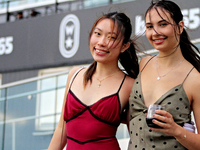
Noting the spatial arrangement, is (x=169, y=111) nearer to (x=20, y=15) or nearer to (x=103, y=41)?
(x=103, y=41)

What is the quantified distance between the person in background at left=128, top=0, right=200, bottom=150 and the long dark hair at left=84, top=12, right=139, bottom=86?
270 mm

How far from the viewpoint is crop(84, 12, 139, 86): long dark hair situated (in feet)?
7.53

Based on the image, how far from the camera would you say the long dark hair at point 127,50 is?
2295 mm

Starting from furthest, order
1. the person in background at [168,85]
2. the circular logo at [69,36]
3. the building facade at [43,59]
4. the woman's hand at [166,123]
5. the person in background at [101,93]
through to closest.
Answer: the circular logo at [69,36] → the building facade at [43,59] → the person in background at [101,93] → the person in background at [168,85] → the woman's hand at [166,123]

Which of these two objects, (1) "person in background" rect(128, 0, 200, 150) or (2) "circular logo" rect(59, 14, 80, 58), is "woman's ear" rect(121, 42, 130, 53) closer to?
(1) "person in background" rect(128, 0, 200, 150)

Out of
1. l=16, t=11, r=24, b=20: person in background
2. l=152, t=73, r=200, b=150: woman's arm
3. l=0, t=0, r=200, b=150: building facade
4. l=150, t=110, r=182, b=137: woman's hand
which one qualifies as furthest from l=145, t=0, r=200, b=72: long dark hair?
l=16, t=11, r=24, b=20: person in background

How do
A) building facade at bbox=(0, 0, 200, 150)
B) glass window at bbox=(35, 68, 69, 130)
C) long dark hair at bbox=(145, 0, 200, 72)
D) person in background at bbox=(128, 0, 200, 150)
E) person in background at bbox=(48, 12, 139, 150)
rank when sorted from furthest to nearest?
building facade at bbox=(0, 0, 200, 150)
glass window at bbox=(35, 68, 69, 130)
person in background at bbox=(48, 12, 139, 150)
long dark hair at bbox=(145, 0, 200, 72)
person in background at bbox=(128, 0, 200, 150)

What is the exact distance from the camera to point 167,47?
1936mm

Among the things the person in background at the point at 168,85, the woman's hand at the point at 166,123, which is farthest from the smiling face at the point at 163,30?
the woman's hand at the point at 166,123

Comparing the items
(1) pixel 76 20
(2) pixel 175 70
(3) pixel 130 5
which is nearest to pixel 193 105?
(2) pixel 175 70

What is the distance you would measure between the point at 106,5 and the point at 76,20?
121 centimetres

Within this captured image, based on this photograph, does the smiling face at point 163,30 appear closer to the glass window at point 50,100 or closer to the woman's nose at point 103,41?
the woman's nose at point 103,41

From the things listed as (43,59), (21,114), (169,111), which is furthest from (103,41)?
(43,59)

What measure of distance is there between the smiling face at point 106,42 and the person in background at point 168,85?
0.31 metres
